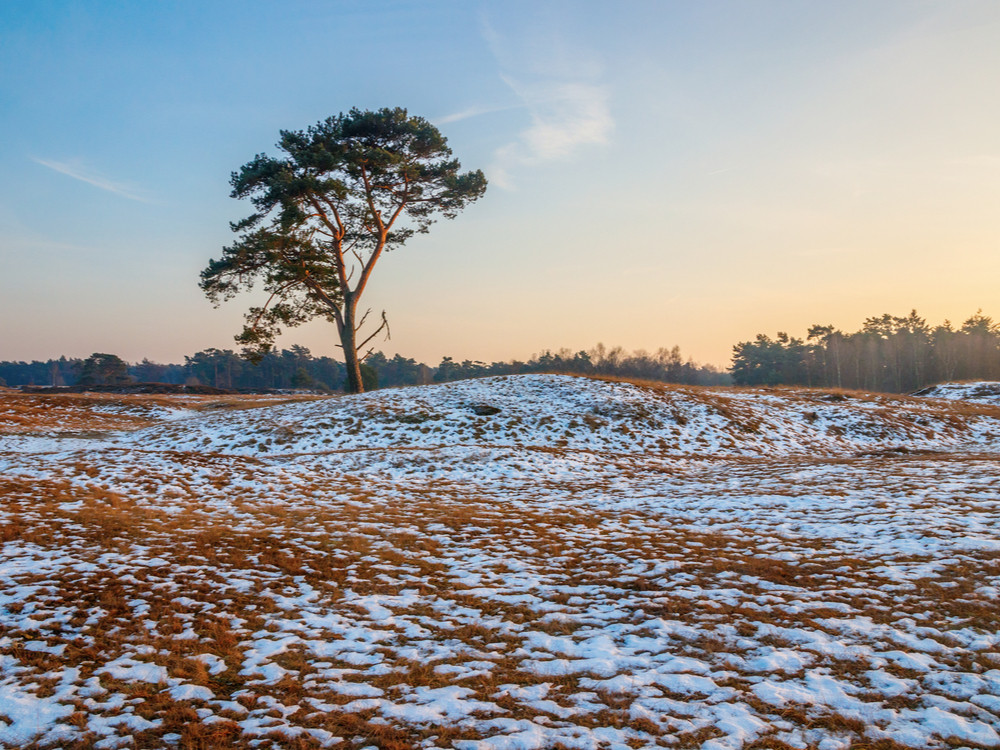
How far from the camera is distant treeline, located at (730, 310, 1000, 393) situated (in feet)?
279

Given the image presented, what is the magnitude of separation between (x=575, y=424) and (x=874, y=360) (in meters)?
90.8

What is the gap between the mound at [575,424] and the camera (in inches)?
736

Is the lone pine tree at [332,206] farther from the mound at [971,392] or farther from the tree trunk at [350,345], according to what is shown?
the mound at [971,392]

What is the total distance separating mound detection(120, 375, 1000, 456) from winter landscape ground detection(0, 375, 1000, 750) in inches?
154

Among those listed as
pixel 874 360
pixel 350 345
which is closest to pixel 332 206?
pixel 350 345

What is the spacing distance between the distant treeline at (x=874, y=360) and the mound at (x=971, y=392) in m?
46.1

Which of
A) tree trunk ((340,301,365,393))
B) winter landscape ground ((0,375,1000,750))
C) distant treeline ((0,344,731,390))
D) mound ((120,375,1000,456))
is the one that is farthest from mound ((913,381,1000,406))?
distant treeline ((0,344,731,390))

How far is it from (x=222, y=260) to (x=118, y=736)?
29272 mm

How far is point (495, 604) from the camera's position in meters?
6.21

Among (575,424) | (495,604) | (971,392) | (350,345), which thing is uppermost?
(350,345)

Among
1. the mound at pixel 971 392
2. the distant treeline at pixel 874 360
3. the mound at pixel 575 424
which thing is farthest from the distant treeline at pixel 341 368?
the mound at pixel 575 424

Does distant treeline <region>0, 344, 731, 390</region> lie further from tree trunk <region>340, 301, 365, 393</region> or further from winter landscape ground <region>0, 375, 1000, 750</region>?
winter landscape ground <region>0, 375, 1000, 750</region>

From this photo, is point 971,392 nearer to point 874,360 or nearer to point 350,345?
point 350,345

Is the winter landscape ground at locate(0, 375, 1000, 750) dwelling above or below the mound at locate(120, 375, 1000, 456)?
below
